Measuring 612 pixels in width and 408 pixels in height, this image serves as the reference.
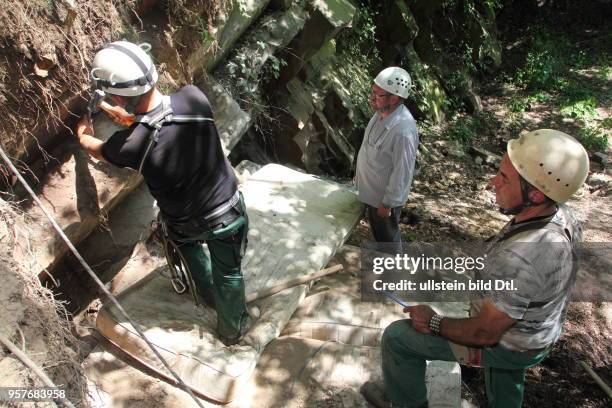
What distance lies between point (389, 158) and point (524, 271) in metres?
2.25

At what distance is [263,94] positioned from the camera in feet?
23.5

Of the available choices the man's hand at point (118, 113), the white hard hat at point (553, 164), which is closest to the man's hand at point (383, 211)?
the white hard hat at point (553, 164)

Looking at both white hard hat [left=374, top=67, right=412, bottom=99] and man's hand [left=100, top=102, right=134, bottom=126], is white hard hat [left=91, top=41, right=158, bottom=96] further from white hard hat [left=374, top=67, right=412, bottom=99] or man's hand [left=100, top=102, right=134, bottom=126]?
white hard hat [left=374, top=67, right=412, bottom=99]

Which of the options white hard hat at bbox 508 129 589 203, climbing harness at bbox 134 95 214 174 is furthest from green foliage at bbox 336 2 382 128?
white hard hat at bbox 508 129 589 203

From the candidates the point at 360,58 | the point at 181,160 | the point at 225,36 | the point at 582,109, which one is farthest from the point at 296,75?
the point at 582,109

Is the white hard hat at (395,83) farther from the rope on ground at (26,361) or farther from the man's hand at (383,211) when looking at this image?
the rope on ground at (26,361)

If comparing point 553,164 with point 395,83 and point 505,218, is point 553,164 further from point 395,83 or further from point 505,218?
point 505,218

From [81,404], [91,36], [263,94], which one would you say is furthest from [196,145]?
[263,94]

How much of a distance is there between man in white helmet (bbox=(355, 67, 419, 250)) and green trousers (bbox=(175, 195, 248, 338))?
161 cm

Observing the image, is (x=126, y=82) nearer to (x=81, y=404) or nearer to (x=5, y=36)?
(x=5, y=36)

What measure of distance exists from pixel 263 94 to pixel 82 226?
3847 millimetres

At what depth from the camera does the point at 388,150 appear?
4621 mm

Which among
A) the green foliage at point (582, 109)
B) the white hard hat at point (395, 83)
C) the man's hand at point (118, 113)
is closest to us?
the man's hand at point (118, 113)

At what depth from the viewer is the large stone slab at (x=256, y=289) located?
11.9ft
